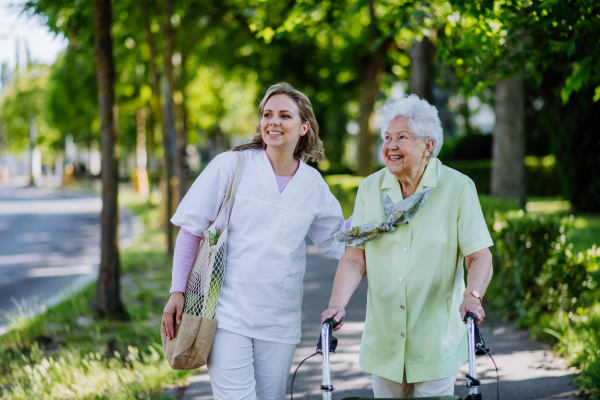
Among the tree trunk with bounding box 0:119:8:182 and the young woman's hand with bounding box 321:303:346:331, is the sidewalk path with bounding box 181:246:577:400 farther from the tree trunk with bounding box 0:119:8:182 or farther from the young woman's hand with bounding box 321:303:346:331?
the tree trunk with bounding box 0:119:8:182

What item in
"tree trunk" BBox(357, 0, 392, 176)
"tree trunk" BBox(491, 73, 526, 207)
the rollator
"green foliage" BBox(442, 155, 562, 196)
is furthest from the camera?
"green foliage" BBox(442, 155, 562, 196)

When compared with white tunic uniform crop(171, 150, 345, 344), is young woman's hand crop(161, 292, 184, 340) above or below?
below

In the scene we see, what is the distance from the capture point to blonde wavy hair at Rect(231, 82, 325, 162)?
120 inches

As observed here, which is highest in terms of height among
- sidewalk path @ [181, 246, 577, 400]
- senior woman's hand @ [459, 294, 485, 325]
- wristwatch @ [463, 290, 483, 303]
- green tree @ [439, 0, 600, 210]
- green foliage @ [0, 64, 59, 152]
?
green foliage @ [0, 64, 59, 152]

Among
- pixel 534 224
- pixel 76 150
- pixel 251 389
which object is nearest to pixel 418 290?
pixel 251 389

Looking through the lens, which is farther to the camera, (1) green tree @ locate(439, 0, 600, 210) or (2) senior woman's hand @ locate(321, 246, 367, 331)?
(1) green tree @ locate(439, 0, 600, 210)

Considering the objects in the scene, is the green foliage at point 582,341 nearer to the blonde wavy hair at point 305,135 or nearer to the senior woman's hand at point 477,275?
the senior woman's hand at point 477,275

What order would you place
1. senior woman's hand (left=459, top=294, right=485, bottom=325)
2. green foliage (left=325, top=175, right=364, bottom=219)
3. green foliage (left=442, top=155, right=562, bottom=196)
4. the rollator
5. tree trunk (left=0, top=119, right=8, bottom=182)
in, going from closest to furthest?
1. the rollator
2. senior woman's hand (left=459, top=294, right=485, bottom=325)
3. green foliage (left=325, top=175, right=364, bottom=219)
4. green foliage (left=442, top=155, right=562, bottom=196)
5. tree trunk (left=0, top=119, right=8, bottom=182)

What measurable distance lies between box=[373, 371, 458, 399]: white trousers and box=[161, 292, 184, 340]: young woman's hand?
38.2 inches

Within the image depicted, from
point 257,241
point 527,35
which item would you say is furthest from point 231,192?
point 527,35

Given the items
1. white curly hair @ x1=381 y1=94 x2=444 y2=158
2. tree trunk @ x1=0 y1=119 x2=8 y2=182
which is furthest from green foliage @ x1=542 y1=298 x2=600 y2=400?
tree trunk @ x1=0 y1=119 x2=8 y2=182

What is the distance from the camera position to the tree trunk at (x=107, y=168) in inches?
270

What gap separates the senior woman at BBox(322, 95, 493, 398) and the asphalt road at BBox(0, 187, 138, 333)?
4918mm

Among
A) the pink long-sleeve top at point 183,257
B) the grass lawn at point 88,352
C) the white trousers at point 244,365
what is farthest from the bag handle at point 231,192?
the grass lawn at point 88,352
